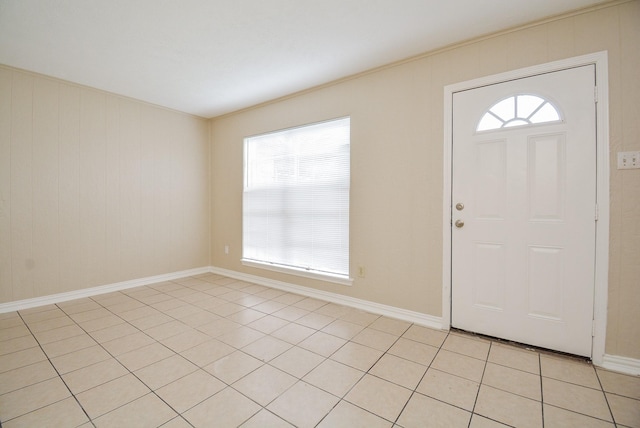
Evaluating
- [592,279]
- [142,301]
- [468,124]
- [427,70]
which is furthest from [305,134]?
[592,279]

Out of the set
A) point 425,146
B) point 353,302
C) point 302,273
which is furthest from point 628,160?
point 302,273

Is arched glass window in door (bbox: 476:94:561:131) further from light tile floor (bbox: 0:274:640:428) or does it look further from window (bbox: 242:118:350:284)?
light tile floor (bbox: 0:274:640:428)

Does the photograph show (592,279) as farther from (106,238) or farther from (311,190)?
(106,238)

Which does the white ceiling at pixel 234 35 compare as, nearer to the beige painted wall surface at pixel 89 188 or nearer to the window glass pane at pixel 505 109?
the beige painted wall surface at pixel 89 188

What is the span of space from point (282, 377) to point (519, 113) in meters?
2.70

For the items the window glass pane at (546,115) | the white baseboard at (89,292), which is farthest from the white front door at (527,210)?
the white baseboard at (89,292)

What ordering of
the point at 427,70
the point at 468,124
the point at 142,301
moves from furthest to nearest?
1. the point at 142,301
2. the point at 427,70
3. the point at 468,124

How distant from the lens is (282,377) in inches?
73.9

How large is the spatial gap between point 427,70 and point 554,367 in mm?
2606

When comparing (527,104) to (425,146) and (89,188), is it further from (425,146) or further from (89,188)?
(89,188)

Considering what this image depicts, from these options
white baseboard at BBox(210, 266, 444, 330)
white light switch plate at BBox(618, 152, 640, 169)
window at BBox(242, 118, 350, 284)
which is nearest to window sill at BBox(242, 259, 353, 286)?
window at BBox(242, 118, 350, 284)

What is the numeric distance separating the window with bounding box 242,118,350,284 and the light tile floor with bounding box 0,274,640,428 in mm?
877

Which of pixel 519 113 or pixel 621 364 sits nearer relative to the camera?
pixel 621 364

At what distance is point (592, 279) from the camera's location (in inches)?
79.4
